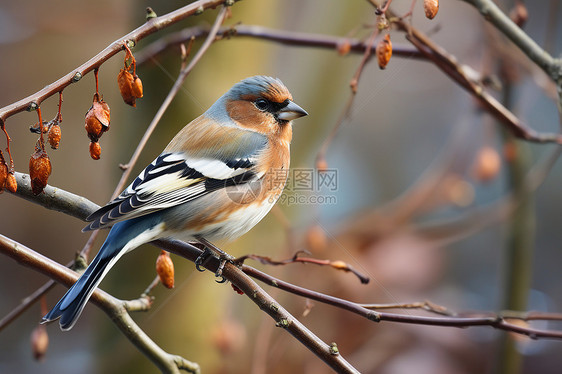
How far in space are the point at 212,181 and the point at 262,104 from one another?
556mm

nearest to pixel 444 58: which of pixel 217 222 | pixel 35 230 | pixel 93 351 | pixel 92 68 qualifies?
pixel 217 222

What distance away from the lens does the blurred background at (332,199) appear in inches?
128

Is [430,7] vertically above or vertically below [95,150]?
above

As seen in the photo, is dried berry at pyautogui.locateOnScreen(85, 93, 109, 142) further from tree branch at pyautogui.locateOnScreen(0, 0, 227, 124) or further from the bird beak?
the bird beak

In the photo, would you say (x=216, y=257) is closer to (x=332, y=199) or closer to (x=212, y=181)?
(x=212, y=181)

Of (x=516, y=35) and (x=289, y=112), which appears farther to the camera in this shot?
(x=289, y=112)

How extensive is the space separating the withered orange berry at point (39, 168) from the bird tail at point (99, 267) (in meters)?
0.43

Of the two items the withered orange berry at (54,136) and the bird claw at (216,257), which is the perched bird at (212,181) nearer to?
the bird claw at (216,257)

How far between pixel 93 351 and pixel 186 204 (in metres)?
1.38

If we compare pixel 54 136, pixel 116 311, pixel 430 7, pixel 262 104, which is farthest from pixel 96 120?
pixel 262 104

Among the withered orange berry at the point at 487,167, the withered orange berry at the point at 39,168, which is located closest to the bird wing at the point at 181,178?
the withered orange berry at the point at 39,168

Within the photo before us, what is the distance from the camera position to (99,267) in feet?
6.68

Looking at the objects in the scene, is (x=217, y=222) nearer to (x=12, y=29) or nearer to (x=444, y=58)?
(x=444, y=58)

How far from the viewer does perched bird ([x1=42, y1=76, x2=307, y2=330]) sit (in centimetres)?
220
